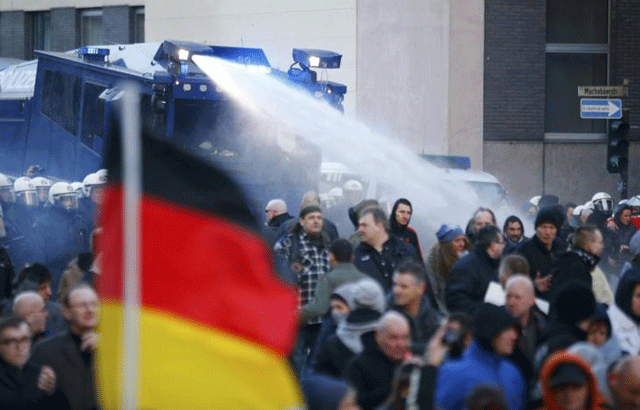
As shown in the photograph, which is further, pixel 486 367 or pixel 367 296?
pixel 367 296

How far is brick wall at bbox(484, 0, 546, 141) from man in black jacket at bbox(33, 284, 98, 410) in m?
24.8

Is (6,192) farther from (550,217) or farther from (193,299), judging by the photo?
(193,299)

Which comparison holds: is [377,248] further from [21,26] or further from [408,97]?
[21,26]

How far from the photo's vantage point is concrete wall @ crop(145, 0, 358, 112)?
33125mm

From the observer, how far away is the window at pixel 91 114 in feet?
67.3

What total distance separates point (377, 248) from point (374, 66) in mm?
20809

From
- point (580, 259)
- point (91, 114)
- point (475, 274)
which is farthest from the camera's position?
point (91, 114)

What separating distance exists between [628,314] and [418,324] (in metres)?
1.36

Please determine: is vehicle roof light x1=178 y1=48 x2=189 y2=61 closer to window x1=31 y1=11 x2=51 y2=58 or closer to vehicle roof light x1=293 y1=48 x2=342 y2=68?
vehicle roof light x1=293 y1=48 x2=342 y2=68

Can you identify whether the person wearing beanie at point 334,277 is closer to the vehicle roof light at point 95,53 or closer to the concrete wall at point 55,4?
the vehicle roof light at point 95,53

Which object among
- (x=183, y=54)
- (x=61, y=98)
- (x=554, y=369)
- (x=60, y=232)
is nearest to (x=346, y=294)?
(x=554, y=369)

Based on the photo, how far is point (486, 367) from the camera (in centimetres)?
780

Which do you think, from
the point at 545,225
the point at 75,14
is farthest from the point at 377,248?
the point at 75,14

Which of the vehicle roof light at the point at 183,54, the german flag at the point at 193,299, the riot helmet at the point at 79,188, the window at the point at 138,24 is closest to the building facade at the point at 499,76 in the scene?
the window at the point at 138,24
